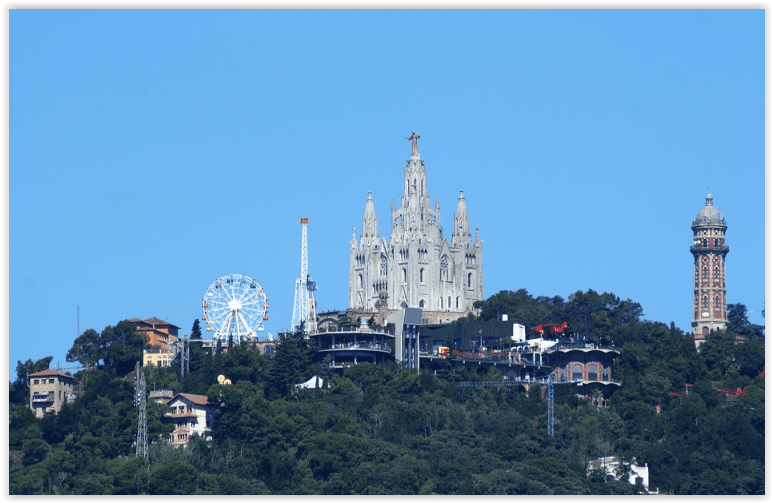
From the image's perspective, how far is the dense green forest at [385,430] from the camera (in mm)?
145000

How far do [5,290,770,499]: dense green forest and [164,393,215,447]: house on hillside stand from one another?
1118mm

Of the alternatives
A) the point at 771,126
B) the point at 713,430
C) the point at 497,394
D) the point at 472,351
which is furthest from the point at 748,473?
the point at 771,126

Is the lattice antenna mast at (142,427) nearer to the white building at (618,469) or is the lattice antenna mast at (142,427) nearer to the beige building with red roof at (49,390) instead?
the beige building with red roof at (49,390)

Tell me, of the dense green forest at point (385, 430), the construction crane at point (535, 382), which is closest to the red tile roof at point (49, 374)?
the dense green forest at point (385, 430)

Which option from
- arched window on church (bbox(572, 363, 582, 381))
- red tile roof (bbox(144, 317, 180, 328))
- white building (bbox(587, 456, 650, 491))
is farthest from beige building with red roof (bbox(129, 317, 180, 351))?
white building (bbox(587, 456, 650, 491))

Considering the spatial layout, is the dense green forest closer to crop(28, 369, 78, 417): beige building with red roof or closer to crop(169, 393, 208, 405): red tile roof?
crop(169, 393, 208, 405): red tile roof

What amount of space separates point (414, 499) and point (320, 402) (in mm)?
22638

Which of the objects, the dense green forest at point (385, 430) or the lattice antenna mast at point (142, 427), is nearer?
the dense green forest at point (385, 430)

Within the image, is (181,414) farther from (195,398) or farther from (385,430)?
(385,430)

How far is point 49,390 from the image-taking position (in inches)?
6570

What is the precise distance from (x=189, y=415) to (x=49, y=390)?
16468mm

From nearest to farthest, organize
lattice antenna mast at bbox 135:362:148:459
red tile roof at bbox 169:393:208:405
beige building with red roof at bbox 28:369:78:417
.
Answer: lattice antenna mast at bbox 135:362:148:459
red tile roof at bbox 169:393:208:405
beige building with red roof at bbox 28:369:78:417

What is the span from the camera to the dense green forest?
476ft

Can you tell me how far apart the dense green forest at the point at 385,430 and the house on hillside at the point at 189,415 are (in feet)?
3.67
